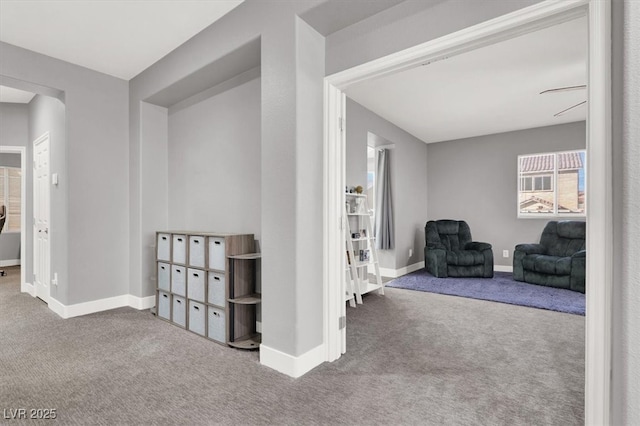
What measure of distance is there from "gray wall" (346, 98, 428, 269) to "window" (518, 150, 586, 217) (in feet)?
5.79

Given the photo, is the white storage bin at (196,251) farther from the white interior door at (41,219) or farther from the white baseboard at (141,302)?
the white interior door at (41,219)

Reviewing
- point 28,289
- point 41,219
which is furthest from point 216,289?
point 28,289

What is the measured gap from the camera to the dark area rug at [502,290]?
394cm

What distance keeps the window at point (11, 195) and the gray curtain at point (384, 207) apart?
725cm

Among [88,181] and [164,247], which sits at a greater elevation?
[88,181]

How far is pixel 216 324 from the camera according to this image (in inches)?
111

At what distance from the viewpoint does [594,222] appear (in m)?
1.42

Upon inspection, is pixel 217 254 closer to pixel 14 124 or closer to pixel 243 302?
pixel 243 302

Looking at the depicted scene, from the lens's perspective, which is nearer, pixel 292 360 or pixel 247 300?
pixel 292 360

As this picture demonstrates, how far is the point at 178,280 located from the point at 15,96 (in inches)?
141

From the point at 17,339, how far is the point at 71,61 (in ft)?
8.72

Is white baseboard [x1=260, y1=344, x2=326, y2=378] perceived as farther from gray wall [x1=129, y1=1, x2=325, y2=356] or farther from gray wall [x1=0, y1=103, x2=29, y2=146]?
gray wall [x1=0, y1=103, x2=29, y2=146]

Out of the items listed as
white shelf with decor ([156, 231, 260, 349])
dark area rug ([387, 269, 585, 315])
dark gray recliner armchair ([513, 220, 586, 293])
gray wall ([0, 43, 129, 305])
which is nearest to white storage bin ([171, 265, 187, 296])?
white shelf with decor ([156, 231, 260, 349])

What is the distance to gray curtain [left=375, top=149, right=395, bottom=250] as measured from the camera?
582 centimetres
